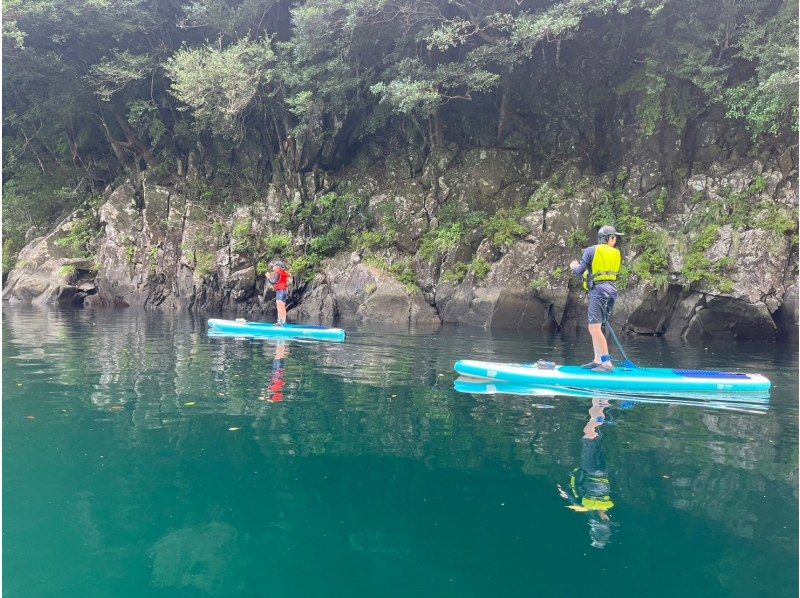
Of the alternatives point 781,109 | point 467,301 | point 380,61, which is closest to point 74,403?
point 467,301

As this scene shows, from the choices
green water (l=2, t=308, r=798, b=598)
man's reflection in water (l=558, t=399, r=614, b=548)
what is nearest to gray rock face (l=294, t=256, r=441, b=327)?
green water (l=2, t=308, r=798, b=598)

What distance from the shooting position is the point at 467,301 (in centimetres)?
2061

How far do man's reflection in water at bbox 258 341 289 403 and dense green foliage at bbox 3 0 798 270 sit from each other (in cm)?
1123

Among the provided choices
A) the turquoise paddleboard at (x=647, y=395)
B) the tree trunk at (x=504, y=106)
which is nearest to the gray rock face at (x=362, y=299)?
the tree trunk at (x=504, y=106)

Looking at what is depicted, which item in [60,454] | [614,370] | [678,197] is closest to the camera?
[60,454]

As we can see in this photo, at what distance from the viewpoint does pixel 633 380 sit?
8188mm

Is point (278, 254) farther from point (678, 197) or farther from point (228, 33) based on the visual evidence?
point (678, 197)

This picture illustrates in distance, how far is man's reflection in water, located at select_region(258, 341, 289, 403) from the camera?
7.34m

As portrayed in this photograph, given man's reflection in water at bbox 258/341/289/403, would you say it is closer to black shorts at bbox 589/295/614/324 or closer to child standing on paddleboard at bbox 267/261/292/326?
child standing on paddleboard at bbox 267/261/292/326

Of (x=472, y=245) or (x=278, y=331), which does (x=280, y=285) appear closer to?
(x=278, y=331)

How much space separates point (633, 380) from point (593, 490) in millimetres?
4135

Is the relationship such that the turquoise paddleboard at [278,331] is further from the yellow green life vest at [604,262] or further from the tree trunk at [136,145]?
the tree trunk at [136,145]

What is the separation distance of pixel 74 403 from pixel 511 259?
15.7 m

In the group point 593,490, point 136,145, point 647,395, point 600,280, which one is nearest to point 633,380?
point 647,395
